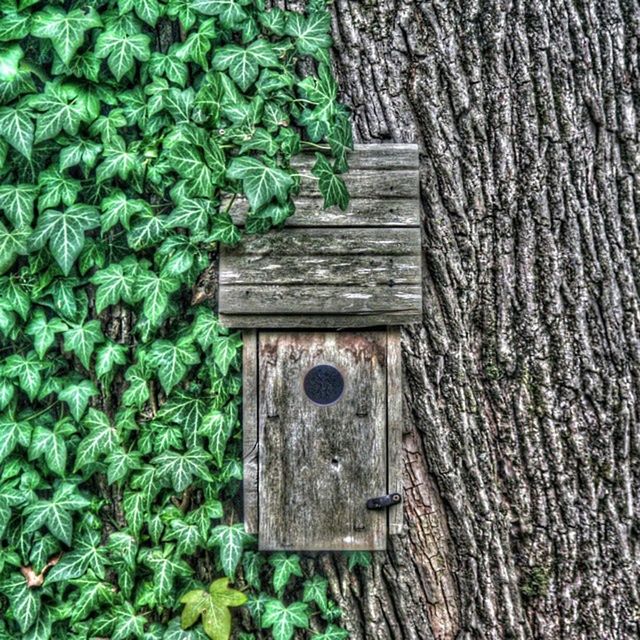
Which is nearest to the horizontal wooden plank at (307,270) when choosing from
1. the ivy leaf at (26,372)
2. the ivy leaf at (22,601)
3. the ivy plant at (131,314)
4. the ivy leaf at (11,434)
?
the ivy plant at (131,314)

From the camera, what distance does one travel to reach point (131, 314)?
2408mm

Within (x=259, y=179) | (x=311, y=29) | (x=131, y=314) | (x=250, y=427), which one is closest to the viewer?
(x=259, y=179)

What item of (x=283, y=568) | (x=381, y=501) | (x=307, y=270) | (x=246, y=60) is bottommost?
(x=283, y=568)

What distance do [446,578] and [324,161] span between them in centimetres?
136

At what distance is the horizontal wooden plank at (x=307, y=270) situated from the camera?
214cm

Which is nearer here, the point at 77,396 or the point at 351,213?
the point at 351,213

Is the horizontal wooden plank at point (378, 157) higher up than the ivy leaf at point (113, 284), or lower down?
higher up

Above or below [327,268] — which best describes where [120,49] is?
above

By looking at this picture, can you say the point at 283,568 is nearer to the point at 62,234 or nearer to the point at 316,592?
the point at 316,592

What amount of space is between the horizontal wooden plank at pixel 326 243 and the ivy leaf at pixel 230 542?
0.81 m

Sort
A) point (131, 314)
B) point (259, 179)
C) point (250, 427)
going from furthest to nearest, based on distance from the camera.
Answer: point (131, 314)
point (250, 427)
point (259, 179)

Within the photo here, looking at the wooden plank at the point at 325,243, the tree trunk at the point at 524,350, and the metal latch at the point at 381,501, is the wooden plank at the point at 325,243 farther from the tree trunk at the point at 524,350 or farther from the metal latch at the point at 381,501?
the metal latch at the point at 381,501

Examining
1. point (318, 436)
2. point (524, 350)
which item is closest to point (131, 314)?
point (318, 436)

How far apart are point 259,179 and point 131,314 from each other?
649 mm
